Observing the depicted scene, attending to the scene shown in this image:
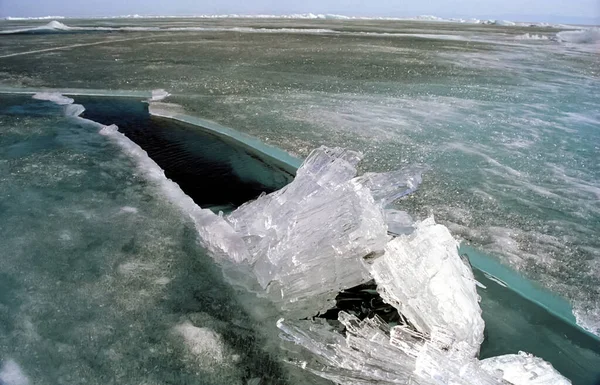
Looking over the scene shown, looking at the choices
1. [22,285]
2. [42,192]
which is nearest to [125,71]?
[42,192]

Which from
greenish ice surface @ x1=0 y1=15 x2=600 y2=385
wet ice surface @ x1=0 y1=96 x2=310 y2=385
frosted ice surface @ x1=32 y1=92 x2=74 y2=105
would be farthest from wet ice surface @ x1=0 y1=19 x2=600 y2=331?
wet ice surface @ x1=0 y1=96 x2=310 y2=385

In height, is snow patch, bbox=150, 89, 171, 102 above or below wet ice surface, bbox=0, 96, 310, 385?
above

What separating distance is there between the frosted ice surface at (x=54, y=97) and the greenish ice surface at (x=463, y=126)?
466mm

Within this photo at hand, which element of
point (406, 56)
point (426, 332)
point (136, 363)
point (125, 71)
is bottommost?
point (136, 363)

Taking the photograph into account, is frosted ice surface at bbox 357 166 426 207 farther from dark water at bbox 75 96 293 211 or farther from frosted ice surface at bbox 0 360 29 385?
frosted ice surface at bbox 0 360 29 385

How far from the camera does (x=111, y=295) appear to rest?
7.30 ft

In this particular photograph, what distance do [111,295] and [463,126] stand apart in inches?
192

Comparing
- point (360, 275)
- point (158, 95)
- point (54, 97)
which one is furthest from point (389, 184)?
point (54, 97)

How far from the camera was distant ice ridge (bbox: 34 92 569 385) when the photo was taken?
1.68m

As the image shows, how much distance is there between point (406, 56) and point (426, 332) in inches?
535

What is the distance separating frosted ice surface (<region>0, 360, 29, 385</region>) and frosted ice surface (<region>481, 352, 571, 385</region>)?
198 cm

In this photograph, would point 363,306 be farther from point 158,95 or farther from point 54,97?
point 54,97

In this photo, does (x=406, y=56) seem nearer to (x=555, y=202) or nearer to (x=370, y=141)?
(x=370, y=141)

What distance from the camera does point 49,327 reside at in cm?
198
